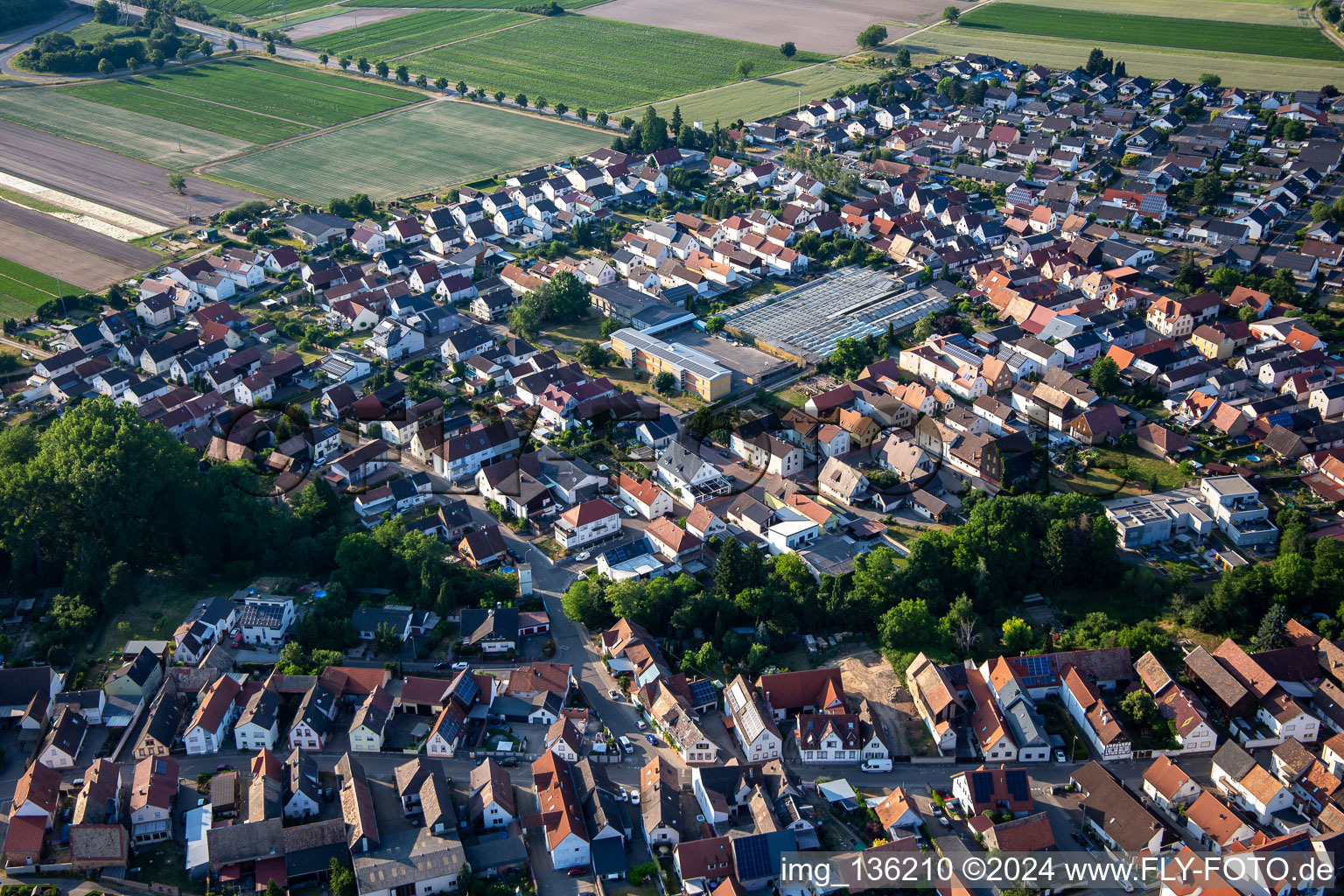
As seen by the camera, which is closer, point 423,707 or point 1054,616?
point 423,707

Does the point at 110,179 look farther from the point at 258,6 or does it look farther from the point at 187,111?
the point at 258,6

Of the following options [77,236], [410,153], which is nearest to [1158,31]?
[410,153]

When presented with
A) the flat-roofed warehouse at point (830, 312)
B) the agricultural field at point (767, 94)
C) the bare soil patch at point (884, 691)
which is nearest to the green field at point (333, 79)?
the agricultural field at point (767, 94)

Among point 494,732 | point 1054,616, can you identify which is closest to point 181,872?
point 494,732

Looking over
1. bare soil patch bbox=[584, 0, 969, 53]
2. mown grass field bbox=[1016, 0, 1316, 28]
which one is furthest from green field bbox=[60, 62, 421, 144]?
mown grass field bbox=[1016, 0, 1316, 28]

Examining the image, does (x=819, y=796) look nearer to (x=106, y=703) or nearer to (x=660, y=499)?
(x=660, y=499)

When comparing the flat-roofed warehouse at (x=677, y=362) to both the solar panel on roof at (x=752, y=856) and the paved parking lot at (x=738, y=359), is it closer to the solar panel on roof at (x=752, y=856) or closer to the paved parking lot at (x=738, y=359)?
the paved parking lot at (x=738, y=359)

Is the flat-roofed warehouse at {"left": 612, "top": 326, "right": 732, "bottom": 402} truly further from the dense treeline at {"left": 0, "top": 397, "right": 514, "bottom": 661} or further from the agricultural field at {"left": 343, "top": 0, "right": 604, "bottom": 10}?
the agricultural field at {"left": 343, "top": 0, "right": 604, "bottom": 10}
